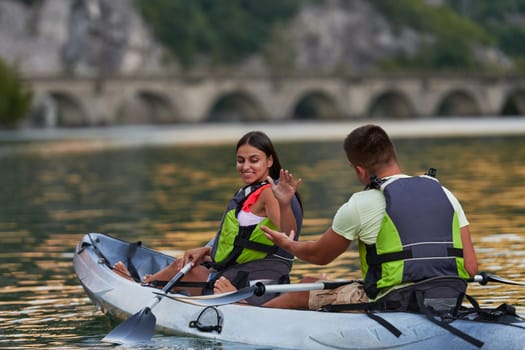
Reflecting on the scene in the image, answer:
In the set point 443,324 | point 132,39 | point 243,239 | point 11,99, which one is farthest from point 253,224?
point 132,39

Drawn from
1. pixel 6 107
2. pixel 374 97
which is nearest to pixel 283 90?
pixel 374 97

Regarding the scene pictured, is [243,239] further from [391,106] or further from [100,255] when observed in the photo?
[391,106]

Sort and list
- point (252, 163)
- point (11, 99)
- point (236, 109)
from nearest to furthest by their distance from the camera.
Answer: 1. point (252, 163)
2. point (11, 99)
3. point (236, 109)

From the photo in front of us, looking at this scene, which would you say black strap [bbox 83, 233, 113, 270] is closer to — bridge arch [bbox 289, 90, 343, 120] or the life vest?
the life vest

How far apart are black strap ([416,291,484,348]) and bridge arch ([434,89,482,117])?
95.4 meters

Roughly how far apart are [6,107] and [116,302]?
55.1 meters

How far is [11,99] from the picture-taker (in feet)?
210

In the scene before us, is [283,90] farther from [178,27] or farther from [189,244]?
[189,244]

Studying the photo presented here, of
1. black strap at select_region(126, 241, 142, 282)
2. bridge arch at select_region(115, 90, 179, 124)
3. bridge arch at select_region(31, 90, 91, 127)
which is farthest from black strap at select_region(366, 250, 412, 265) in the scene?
bridge arch at select_region(115, 90, 179, 124)

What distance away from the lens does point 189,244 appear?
15633 millimetres

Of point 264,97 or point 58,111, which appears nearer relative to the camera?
point 58,111

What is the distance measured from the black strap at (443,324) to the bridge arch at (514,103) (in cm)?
9963

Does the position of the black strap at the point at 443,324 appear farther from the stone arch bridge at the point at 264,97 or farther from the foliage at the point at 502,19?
the foliage at the point at 502,19

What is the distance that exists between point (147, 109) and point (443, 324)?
93923mm
